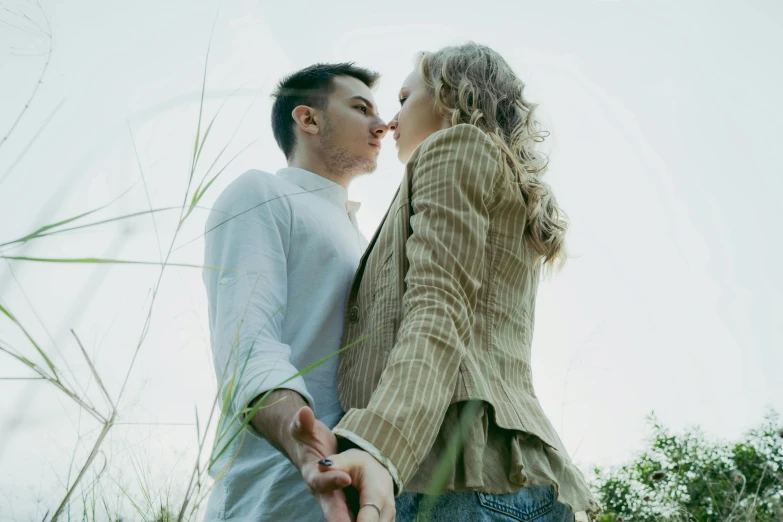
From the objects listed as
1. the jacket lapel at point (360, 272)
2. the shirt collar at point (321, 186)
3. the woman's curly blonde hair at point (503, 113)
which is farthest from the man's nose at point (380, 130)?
the jacket lapel at point (360, 272)

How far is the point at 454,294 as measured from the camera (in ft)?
4.14

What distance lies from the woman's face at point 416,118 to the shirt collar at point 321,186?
15.7 inches

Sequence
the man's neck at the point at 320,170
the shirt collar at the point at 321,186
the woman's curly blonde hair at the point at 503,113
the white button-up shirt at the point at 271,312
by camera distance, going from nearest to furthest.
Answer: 1. the white button-up shirt at the point at 271,312
2. the woman's curly blonde hair at the point at 503,113
3. the shirt collar at the point at 321,186
4. the man's neck at the point at 320,170

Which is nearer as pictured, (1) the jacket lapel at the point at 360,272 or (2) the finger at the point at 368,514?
(2) the finger at the point at 368,514

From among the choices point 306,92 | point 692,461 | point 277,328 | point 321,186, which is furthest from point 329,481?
point 692,461

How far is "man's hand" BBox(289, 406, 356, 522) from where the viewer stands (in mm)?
916

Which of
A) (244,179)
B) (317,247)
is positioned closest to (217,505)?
(317,247)

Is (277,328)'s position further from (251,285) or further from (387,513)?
(387,513)

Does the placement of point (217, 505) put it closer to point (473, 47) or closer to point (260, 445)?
point (260, 445)

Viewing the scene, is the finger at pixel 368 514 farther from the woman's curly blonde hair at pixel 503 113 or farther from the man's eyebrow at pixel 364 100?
the man's eyebrow at pixel 364 100

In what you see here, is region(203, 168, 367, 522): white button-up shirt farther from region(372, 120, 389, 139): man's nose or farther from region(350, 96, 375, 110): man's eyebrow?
region(350, 96, 375, 110): man's eyebrow

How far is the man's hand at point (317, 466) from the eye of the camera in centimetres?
92

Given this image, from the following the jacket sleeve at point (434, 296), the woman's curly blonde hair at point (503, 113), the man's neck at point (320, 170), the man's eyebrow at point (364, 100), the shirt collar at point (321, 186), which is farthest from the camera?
the man's eyebrow at point (364, 100)

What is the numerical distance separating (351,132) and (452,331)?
1877mm
